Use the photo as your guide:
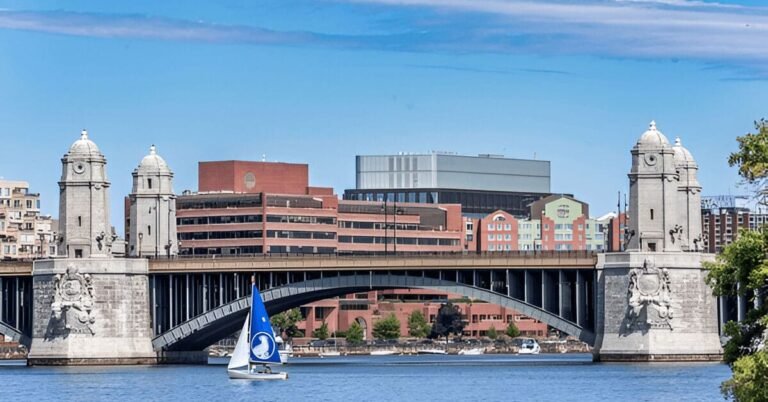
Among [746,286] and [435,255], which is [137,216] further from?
[746,286]

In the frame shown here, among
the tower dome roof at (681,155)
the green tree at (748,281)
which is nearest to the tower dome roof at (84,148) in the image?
the tower dome roof at (681,155)

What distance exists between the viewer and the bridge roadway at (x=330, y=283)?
6083 inches

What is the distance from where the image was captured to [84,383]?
134m

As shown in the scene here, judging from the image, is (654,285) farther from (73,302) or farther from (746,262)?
(746,262)

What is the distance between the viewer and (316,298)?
166m

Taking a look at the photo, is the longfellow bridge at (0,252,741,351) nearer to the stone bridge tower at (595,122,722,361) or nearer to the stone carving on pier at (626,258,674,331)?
the stone bridge tower at (595,122,722,361)

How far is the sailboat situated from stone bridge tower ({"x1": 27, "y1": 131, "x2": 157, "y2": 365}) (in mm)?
22300

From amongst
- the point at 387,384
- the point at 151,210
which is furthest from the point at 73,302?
the point at 387,384

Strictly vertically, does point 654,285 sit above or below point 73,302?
above

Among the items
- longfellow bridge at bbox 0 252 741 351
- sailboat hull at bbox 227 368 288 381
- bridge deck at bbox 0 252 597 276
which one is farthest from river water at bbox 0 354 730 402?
bridge deck at bbox 0 252 597 276

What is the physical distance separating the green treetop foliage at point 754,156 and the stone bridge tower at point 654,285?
8576cm

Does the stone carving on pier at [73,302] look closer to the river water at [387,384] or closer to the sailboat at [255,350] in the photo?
the river water at [387,384]

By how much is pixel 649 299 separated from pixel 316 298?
29292 mm

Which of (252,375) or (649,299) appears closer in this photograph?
(252,375)
